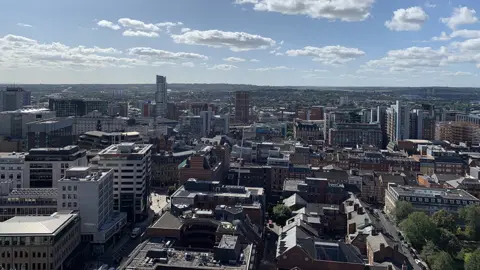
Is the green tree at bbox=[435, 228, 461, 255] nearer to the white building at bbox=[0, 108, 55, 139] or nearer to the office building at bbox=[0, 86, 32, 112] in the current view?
the white building at bbox=[0, 108, 55, 139]

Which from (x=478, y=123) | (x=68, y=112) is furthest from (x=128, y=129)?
(x=478, y=123)

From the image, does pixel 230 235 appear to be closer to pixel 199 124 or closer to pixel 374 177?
pixel 374 177

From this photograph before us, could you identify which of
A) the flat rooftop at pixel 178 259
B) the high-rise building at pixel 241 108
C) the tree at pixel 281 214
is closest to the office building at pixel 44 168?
the flat rooftop at pixel 178 259

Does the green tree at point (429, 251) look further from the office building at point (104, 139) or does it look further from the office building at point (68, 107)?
the office building at point (68, 107)

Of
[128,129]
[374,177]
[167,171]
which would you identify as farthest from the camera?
[128,129]

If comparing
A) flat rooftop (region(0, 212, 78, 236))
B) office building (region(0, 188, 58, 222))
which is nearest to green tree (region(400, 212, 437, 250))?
flat rooftop (region(0, 212, 78, 236))

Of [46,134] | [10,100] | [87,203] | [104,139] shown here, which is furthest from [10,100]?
[87,203]
